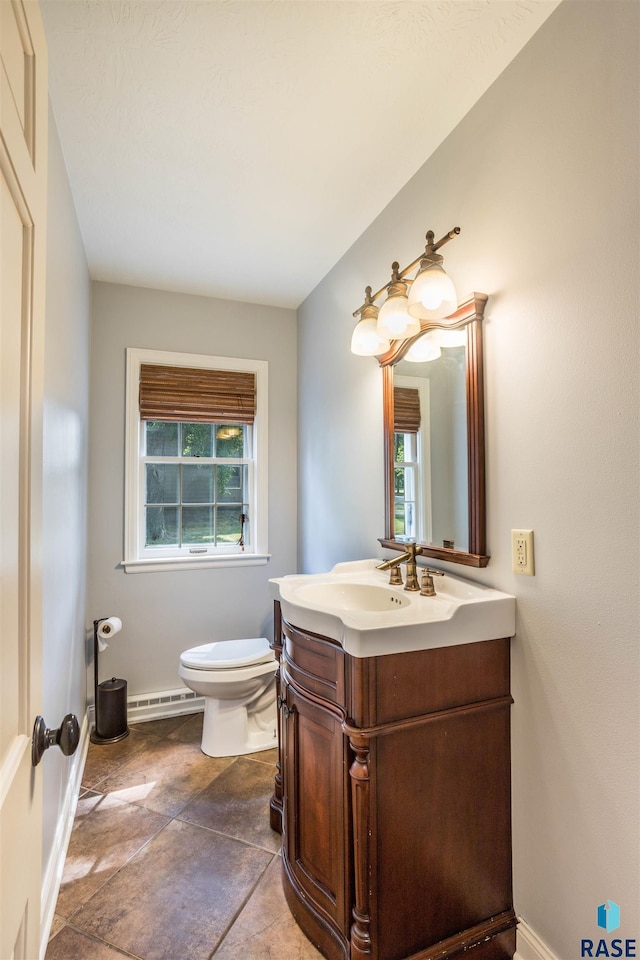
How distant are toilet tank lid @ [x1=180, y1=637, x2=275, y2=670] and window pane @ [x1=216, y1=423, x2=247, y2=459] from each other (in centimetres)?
121

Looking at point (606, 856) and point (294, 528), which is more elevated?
point (294, 528)

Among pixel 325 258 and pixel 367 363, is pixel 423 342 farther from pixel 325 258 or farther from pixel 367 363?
pixel 325 258

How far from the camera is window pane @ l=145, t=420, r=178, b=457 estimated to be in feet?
9.32

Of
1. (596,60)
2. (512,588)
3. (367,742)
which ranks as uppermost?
(596,60)

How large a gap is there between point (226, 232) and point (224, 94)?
769 mm

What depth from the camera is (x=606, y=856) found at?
104 cm

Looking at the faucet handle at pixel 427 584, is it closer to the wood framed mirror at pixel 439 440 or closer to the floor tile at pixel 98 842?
the wood framed mirror at pixel 439 440

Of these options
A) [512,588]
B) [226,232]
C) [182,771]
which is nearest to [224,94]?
[226,232]

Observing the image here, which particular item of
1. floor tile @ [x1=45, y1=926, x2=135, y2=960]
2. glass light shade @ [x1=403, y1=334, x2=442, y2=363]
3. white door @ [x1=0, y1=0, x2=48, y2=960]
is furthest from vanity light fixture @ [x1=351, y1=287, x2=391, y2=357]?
floor tile @ [x1=45, y1=926, x2=135, y2=960]

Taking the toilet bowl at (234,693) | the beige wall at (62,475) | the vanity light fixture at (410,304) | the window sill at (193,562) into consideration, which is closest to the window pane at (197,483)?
the window sill at (193,562)

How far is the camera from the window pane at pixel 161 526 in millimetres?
2826

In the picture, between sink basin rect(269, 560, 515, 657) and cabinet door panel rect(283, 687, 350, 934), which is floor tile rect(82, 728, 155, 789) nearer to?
cabinet door panel rect(283, 687, 350, 934)

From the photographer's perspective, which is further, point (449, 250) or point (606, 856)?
point (449, 250)

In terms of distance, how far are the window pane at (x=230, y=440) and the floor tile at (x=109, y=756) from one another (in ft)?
5.54
